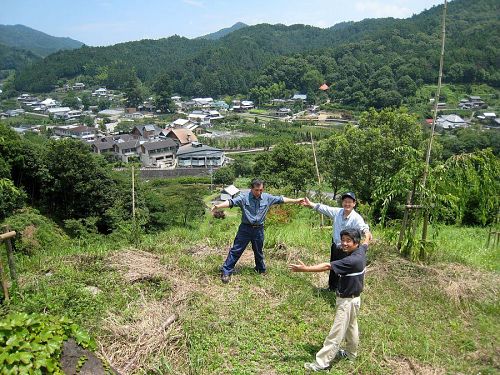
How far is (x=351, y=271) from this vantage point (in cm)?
318

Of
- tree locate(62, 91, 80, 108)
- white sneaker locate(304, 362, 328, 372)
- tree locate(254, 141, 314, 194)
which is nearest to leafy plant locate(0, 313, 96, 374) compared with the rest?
white sneaker locate(304, 362, 328, 372)

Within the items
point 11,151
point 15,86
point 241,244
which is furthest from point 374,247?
point 15,86

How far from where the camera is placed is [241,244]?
15.3ft

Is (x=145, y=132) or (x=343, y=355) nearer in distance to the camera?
(x=343, y=355)

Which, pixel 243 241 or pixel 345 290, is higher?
pixel 345 290

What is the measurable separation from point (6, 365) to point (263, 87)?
80.9 meters

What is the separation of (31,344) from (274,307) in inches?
92.8

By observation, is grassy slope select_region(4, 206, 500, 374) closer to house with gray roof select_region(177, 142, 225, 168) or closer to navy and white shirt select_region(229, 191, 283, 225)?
navy and white shirt select_region(229, 191, 283, 225)

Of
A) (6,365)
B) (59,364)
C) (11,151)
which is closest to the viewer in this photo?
(6,365)

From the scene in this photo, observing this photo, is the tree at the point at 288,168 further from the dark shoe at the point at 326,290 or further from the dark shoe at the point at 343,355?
the dark shoe at the point at 343,355

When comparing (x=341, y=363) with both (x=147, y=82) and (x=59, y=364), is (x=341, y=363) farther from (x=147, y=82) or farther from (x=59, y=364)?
(x=147, y=82)

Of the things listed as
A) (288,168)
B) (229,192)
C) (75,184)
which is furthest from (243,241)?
(229,192)

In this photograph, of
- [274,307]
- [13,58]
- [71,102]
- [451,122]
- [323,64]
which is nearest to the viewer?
[274,307]

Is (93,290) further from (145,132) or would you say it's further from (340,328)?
(145,132)
